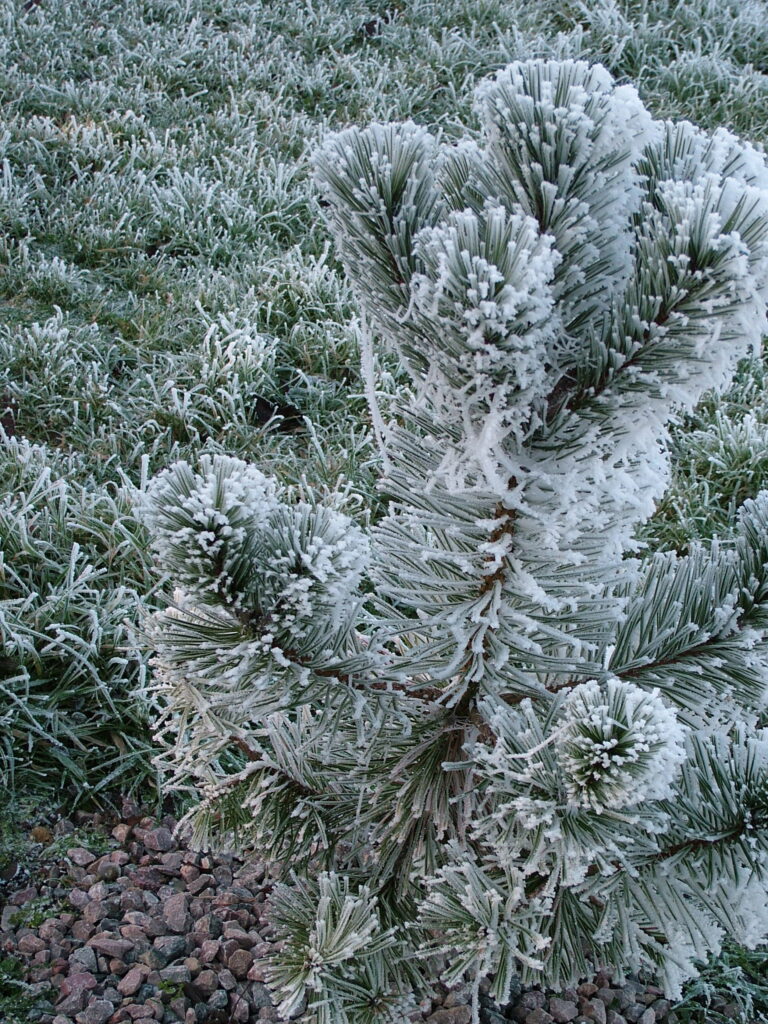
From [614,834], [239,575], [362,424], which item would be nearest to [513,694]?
[614,834]

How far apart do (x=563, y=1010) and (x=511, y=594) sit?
1.11 meters

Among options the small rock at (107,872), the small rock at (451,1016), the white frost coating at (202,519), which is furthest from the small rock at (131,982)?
the white frost coating at (202,519)

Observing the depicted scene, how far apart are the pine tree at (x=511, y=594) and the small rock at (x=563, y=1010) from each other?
40 centimetres

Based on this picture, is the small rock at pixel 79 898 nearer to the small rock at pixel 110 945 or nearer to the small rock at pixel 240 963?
the small rock at pixel 110 945

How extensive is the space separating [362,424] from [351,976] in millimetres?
2770

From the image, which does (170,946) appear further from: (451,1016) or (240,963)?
(451,1016)

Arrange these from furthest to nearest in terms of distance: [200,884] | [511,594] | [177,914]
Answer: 1. [200,884]
2. [177,914]
3. [511,594]

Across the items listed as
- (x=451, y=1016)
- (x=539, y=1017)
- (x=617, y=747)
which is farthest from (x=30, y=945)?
(x=617, y=747)

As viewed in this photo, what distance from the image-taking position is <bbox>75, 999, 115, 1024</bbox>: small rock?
1.92 meters

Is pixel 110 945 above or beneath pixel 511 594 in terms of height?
beneath

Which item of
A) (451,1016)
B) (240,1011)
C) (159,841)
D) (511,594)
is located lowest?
(159,841)

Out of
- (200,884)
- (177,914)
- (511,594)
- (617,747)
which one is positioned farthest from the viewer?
(200,884)

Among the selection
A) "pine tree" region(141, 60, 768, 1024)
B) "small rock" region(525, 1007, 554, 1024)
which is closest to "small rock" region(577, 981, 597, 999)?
"small rock" region(525, 1007, 554, 1024)

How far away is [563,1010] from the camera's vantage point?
203cm
